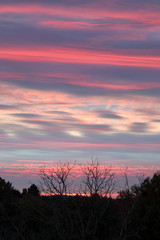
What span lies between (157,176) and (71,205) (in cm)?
→ 943

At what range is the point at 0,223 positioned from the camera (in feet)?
152

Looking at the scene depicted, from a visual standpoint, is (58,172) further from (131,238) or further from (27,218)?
(27,218)

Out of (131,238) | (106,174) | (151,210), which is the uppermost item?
(106,174)

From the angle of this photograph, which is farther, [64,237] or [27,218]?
[27,218]

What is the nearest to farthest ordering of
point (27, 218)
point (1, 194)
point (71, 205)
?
point (71, 205) < point (27, 218) < point (1, 194)

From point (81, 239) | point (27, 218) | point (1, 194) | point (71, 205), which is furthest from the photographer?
point (1, 194)

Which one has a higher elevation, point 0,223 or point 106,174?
point 106,174

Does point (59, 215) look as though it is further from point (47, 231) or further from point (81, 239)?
point (47, 231)

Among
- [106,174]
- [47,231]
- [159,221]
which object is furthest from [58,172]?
[159,221]

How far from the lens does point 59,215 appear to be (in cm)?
3052

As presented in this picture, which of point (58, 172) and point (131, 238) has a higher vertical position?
point (58, 172)

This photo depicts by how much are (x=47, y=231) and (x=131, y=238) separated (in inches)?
305

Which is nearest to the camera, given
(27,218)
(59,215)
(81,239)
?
(81,239)

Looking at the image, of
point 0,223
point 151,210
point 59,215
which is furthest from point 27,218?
point 59,215
